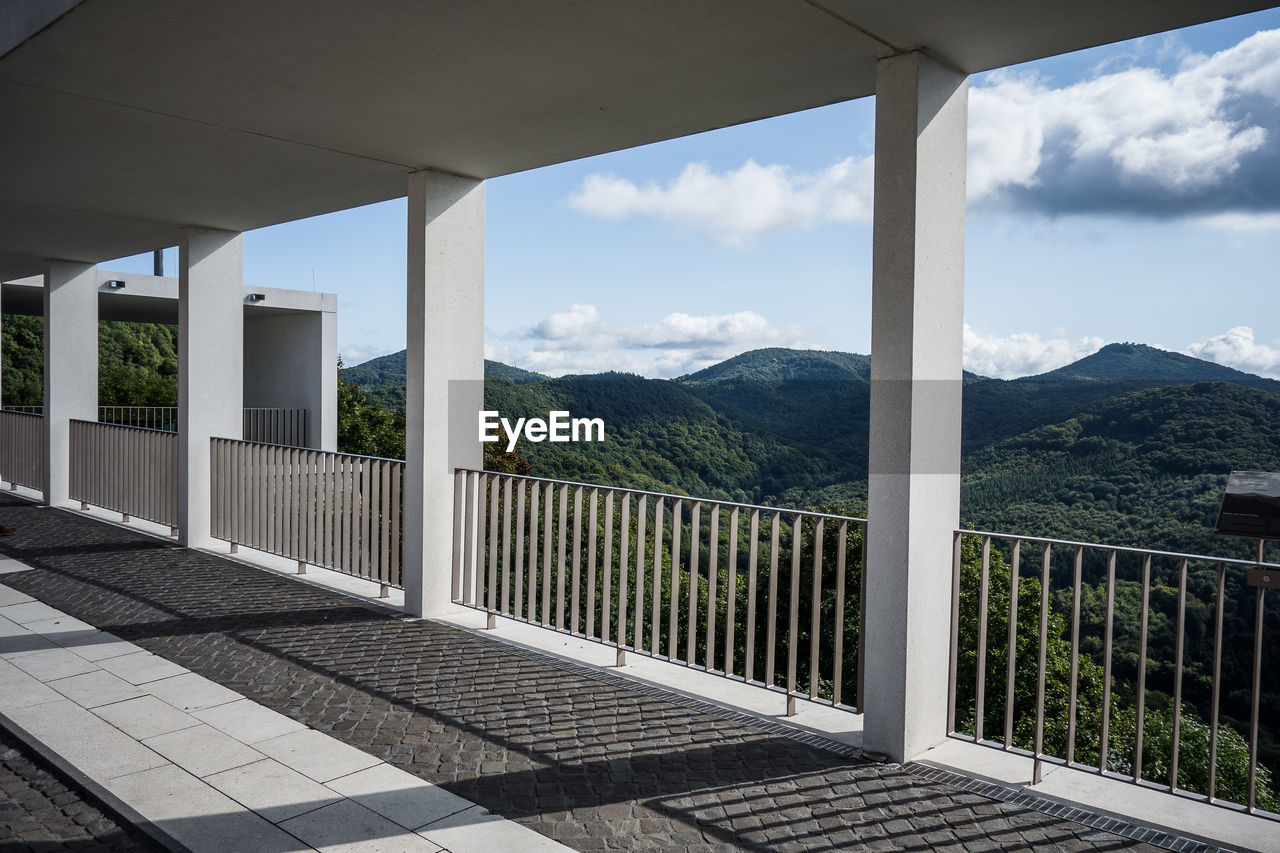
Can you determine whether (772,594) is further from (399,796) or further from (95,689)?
(95,689)

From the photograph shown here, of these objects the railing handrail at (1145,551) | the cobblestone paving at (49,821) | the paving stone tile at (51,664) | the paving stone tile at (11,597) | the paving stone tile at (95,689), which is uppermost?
the railing handrail at (1145,551)

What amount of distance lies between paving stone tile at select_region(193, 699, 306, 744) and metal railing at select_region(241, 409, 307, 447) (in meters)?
17.2

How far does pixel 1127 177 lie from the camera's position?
3991 centimetres

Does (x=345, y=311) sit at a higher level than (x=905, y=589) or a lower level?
higher

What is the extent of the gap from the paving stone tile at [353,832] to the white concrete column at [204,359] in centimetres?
560

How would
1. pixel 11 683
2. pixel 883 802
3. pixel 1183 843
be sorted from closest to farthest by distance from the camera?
pixel 1183 843 < pixel 883 802 < pixel 11 683

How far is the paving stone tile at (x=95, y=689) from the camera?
4105 mm

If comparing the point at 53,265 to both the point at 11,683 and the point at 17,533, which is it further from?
the point at 11,683

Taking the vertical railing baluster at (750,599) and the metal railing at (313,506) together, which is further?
the metal railing at (313,506)

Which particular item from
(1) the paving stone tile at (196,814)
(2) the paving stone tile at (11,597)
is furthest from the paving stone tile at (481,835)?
(2) the paving stone tile at (11,597)

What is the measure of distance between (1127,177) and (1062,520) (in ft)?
92.9

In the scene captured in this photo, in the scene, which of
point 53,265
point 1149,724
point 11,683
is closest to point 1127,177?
point 1149,724

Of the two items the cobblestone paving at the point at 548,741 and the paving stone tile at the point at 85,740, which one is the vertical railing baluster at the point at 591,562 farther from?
the paving stone tile at the point at 85,740

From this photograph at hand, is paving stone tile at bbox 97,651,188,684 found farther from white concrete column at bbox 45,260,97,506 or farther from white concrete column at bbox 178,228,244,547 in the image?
white concrete column at bbox 45,260,97,506
